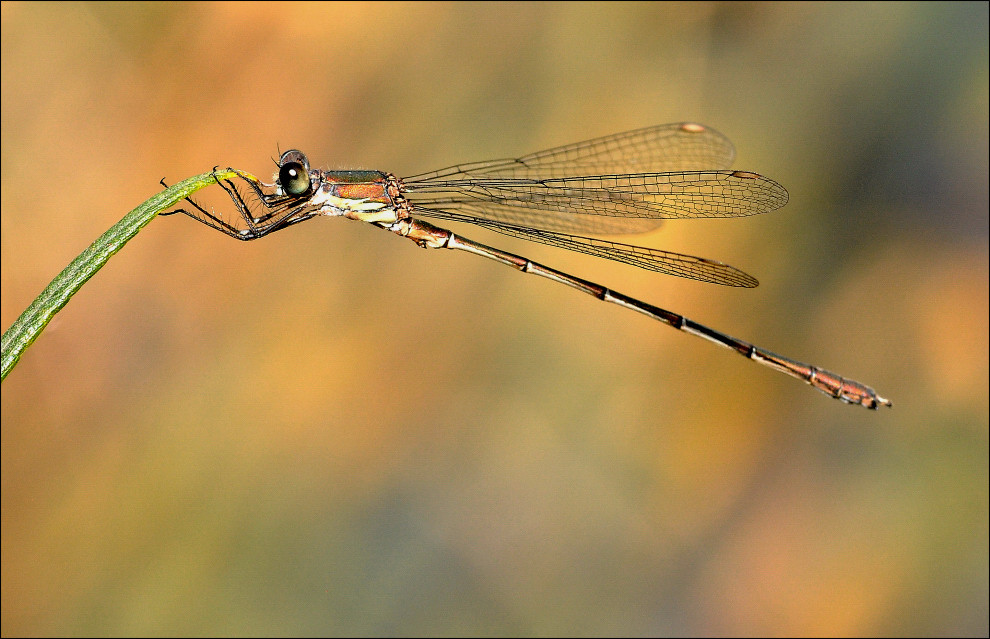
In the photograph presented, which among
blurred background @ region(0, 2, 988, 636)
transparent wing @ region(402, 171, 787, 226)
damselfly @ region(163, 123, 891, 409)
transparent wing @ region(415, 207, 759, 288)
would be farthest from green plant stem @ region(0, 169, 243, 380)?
blurred background @ region(0, 2, 988, 636)

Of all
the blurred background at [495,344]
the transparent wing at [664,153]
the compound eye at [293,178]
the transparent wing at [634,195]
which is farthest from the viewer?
the blurred background at [495,344]

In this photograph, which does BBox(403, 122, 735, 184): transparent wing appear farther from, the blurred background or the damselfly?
the blurred background

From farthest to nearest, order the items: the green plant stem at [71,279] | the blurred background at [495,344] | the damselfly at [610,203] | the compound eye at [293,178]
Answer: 1. the blurred background at [495,344]
2. the damselfly at [610,203]
3. the compound eye at [293,178]
4. the green plant stem at [71,279]

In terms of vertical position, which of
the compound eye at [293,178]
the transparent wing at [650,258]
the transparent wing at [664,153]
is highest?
the transparent wing at [664,153]

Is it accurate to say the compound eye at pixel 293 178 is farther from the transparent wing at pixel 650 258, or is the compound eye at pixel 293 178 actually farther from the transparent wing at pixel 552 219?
the transparent wing at pixel 650 258

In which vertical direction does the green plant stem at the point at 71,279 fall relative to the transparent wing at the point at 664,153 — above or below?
below

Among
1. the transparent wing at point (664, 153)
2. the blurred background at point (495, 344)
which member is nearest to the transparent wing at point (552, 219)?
the transparent wing at point (664, 153)

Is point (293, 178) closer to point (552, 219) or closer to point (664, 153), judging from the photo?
point (552, 219)
